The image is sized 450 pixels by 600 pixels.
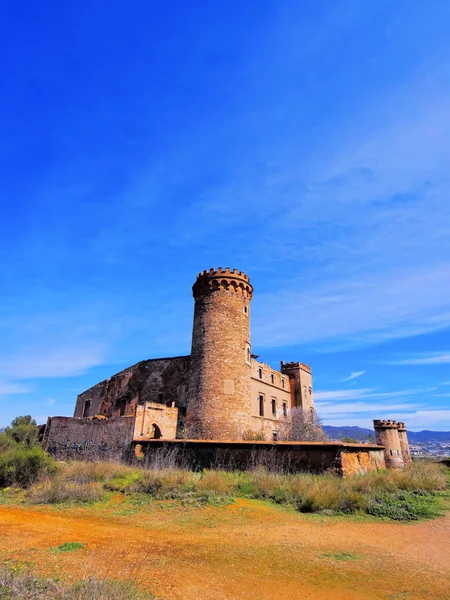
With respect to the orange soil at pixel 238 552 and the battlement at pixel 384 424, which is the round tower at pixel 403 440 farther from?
the orange soil at pixel 238 552

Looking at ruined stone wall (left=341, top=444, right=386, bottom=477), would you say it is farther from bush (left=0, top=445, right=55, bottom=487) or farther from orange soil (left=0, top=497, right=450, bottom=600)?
bush (left=0, top=445, right=55, bottom=487)

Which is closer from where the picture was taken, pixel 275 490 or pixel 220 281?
pixel 275 490

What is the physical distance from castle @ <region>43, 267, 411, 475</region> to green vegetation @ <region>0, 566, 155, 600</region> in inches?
376

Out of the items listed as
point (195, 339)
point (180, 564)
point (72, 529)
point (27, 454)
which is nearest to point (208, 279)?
point (195, 339)

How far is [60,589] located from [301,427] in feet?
94.1

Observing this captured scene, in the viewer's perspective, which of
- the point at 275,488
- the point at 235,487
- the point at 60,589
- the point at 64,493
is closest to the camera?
the point at 60,589

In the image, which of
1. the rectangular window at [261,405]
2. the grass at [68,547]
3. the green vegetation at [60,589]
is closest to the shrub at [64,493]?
the grass at [68,547]

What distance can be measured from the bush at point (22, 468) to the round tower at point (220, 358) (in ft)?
29.7

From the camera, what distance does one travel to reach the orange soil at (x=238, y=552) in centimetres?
484

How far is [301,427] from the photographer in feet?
99.0

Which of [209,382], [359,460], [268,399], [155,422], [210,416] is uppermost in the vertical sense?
[268,399]

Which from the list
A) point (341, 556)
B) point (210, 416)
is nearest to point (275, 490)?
point (341, 556)

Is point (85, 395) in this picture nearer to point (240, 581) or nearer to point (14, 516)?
point (14, 516)

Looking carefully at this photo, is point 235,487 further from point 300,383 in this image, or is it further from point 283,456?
point 300,383
